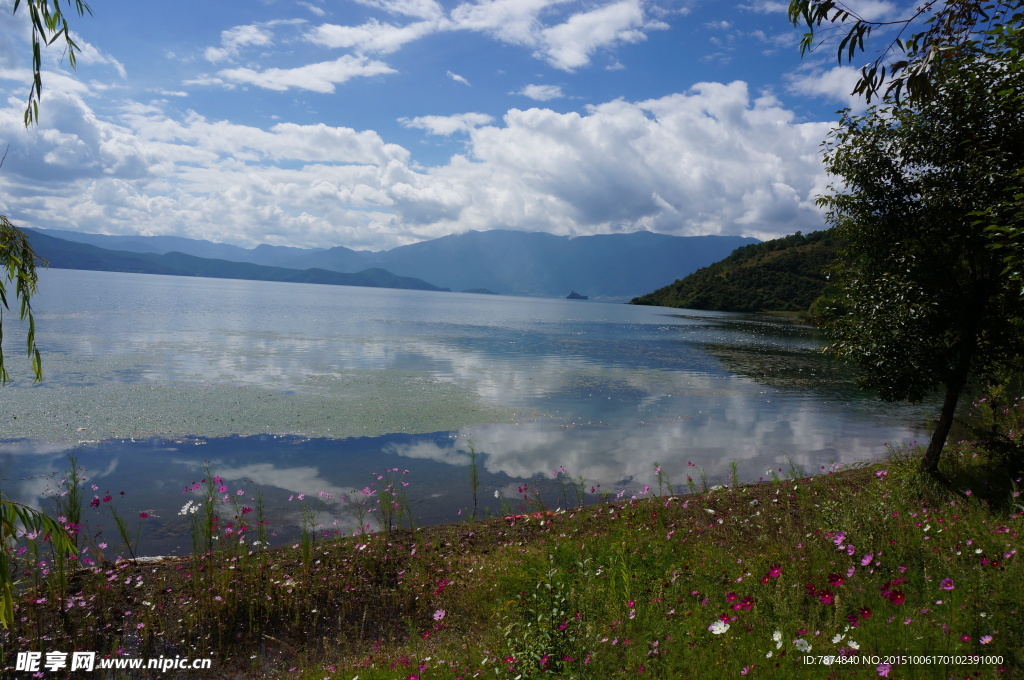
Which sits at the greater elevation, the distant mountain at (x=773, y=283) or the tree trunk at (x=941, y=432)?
the distant mountain at (x=773, y=283)

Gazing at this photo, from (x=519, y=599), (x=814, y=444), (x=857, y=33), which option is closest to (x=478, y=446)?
(x=519, y=599)

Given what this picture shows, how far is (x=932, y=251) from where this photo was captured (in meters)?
10.4

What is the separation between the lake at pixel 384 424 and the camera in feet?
44.1

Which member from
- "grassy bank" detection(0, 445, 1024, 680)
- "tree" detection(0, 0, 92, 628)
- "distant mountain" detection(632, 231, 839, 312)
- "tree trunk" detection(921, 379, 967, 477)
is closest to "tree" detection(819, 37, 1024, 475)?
"tree trunk" detection(921, 379, 967, 477)

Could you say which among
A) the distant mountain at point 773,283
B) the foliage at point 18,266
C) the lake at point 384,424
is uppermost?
the distant mountain at point 773,283

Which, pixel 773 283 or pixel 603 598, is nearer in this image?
pixel 603 598

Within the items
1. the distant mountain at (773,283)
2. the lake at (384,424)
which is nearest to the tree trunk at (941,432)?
the lake at (384,424)

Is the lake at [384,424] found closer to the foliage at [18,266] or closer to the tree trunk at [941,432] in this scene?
the tree trunk at [941,432]

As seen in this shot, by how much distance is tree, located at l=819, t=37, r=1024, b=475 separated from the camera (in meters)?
9.30

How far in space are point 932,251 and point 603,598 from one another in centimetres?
916

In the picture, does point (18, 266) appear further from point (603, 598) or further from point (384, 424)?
point (384, 424)

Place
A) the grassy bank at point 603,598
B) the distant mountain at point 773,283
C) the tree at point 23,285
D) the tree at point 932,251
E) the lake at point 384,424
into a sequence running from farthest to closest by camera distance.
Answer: the distant mountain at point 773,283 → the lake at point 384,424 → the tree at point 932,251 → the grassy bank at point 603,598 → the tree at point 23,285

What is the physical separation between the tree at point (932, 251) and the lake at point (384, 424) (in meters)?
5.28

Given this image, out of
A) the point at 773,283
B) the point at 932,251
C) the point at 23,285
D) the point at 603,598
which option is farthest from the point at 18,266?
the point at 773,283
